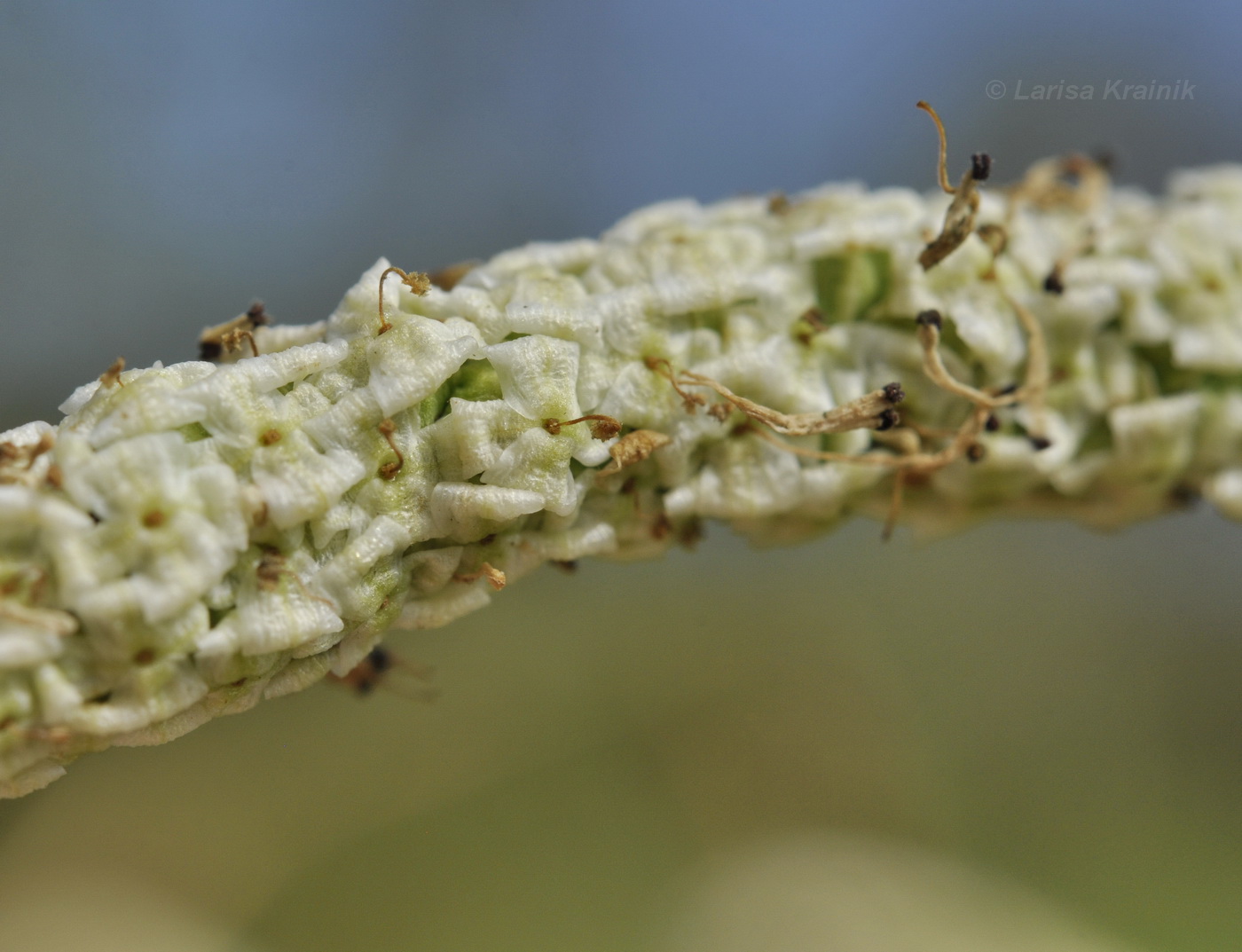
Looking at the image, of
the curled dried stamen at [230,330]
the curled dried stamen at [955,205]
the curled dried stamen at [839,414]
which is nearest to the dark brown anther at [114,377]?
the curled dried stamen at [230,330]

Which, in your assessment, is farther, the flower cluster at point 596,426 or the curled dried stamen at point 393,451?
the curled dried stamen at point 393,451

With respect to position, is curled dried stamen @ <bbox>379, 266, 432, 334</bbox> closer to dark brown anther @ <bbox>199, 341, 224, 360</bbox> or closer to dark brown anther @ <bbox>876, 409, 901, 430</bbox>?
dark brown anther @ <bbox>199, 341, 224, 360</bbox>

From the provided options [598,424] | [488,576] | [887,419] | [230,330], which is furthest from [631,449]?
[230,330]

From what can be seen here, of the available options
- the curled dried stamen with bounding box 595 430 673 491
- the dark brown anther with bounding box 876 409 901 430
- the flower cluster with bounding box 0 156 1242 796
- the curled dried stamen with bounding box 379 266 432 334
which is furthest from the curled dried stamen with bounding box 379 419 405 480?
the dark brown anther with bounding box 876 409 901 430

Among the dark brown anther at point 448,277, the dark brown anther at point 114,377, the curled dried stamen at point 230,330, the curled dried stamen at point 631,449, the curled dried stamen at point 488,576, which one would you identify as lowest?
the curled dried stamen at point 488,576

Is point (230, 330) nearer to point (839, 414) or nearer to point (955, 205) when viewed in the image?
point (839, 414)

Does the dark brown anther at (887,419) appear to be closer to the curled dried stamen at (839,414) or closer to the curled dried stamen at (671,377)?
the curled dried stamen at (839,414)

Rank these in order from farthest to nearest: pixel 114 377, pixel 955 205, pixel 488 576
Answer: pixel 955 205 → pixel 488 576 → pixel 114 377

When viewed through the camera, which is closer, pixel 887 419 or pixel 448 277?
pixel 887 419
